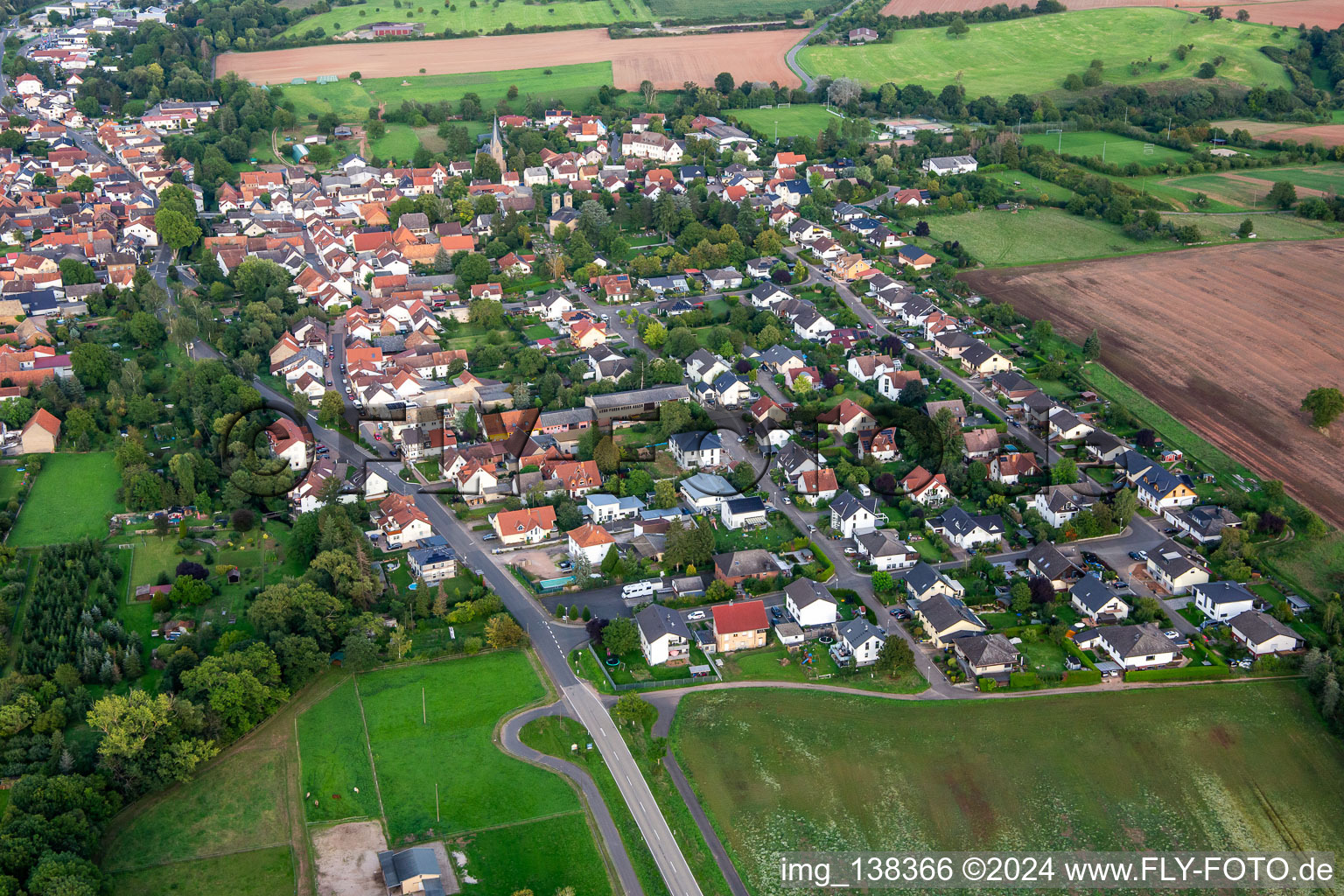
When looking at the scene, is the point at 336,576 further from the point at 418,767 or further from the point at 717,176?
the point at 717,176

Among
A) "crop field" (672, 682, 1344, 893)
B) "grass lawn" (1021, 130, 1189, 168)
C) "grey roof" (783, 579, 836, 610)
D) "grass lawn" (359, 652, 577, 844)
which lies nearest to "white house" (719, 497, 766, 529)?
"grey roof" (783, 579, 836, 610)

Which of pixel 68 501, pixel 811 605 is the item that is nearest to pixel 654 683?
pixel 811 605

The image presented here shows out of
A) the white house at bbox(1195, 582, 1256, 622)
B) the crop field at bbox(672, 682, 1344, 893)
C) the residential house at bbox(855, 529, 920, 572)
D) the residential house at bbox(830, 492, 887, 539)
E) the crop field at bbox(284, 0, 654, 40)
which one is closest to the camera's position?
the crop field at bbox(672, 682, 1344, 893)

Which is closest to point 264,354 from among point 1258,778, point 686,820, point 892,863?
point 686,820

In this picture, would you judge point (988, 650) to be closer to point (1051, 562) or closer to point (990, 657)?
point (990, 657)

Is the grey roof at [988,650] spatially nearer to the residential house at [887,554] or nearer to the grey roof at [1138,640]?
the grey roof at [1138,640]

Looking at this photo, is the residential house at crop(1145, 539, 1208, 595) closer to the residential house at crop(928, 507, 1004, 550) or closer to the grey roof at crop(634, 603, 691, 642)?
the residential house at crop(928, 507, 1004, 550)

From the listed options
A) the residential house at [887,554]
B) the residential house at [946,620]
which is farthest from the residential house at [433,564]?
the residential house at [946,620]
